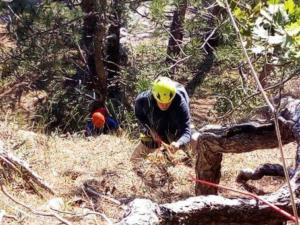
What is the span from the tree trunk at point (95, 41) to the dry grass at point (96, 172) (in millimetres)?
2418

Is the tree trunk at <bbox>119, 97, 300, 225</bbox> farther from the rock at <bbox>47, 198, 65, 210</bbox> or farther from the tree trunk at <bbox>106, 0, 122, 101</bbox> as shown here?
the tree trunk at <bbox>106, 0, 122, 101</bbox>

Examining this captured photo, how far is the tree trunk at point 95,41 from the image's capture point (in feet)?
22.9

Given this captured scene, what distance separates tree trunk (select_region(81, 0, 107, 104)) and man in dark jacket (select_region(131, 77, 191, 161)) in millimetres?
2473

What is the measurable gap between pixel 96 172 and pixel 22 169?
0.80m

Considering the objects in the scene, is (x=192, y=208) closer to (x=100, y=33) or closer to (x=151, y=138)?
(x=151, y=138)

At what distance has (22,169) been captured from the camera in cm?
369

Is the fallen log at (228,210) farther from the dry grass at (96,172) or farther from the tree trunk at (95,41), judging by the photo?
the tree trunk at (95,41)

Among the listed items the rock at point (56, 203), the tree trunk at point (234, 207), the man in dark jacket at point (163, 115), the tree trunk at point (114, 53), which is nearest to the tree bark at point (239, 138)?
the tree trunk at point (234, 207)

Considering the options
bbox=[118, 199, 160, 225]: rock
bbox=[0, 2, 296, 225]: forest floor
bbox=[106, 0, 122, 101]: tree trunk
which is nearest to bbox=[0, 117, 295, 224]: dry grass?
bbox=[0, 2, 296, 225]: forest floor

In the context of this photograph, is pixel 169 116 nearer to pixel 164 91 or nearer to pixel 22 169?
pixel 164 91

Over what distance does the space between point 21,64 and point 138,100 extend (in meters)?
3.02

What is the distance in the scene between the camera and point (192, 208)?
208 centimetres

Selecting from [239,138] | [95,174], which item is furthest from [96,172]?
[239,138]

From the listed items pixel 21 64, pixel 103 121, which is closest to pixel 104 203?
pixel 103 121
